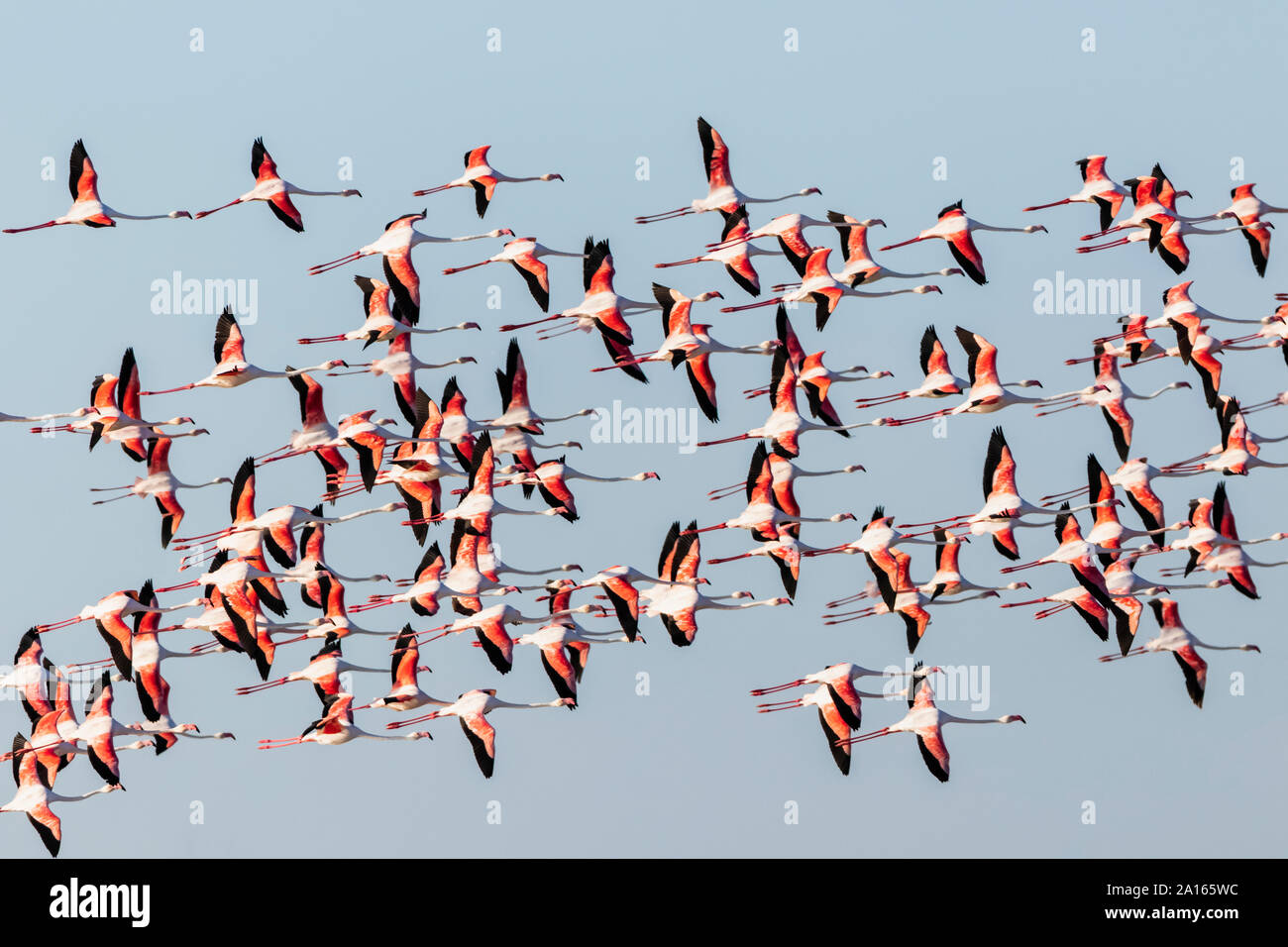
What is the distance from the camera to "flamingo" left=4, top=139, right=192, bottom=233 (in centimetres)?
4034

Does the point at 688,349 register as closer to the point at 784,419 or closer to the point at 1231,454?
the point at 784,419

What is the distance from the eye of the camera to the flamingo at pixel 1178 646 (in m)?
42.9

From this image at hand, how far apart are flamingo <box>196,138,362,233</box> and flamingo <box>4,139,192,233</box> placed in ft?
4.95

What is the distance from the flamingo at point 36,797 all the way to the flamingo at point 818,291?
48.3ft

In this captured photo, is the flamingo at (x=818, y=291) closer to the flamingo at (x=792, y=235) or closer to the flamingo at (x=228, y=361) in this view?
the flamingo at (x=792, y=235)

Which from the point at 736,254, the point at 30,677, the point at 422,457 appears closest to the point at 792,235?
the point at 736,254

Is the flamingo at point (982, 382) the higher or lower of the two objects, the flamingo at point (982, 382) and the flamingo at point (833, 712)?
the higher

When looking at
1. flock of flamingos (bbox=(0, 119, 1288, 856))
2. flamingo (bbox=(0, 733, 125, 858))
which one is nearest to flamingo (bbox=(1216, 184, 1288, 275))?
flock of flamingos (bbox=(0, 119, 1288, 856))

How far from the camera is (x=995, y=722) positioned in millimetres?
42938

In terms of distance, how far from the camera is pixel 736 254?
42.9 metres

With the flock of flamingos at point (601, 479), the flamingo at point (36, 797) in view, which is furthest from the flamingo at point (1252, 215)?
the flamingo at point (36, 797)
